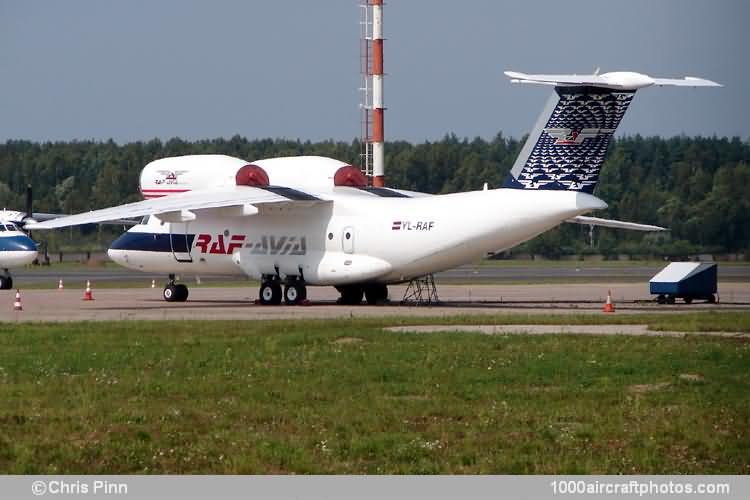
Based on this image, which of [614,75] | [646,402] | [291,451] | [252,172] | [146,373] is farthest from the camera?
[252,172]

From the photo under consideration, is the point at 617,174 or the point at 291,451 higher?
the point at 617,174

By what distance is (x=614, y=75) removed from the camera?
128 ft

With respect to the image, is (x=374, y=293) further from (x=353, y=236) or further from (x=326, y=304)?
(x=353, y=236)

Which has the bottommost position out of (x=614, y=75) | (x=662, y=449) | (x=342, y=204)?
(x=662, y=449)

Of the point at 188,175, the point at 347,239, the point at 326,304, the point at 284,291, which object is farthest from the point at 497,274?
the point at 347,239

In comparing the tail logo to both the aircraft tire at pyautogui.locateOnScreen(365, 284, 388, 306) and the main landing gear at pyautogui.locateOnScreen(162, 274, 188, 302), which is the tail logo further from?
the main landing gear at pyautogui.locateOnScreen(162, 274, 188, 302)

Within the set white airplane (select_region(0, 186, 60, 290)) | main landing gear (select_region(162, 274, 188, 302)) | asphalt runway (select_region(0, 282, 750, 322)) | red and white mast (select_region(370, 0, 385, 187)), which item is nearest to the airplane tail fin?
asphalt runway (select_region(0, 282, 750, 322))

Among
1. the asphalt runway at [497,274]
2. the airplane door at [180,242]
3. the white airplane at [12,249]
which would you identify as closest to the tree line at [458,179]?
the asphalt runway at [497,274]

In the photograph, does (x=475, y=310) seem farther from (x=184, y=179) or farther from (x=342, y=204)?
(x=184, y=179)

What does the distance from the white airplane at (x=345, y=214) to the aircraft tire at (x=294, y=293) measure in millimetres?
46

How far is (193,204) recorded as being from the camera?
44156 mm

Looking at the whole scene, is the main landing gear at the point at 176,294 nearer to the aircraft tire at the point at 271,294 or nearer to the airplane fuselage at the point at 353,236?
the airplane fuselage at the point at 353,236

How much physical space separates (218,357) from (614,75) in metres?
18.2
